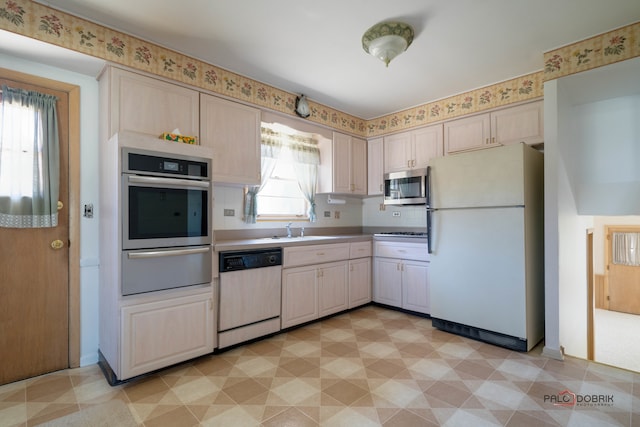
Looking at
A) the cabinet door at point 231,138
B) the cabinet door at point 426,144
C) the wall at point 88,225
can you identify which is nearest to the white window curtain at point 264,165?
the cabinet door at point 231,138

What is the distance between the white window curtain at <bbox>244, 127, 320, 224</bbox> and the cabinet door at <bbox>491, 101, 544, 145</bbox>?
6.88 feet

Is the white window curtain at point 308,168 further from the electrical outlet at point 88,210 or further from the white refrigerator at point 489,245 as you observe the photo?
the electrical outlet at point 88,210

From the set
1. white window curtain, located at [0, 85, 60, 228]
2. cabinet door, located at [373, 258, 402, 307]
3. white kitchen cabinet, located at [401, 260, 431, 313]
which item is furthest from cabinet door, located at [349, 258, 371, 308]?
white window curtain, located at [0, 85, 60, 228]

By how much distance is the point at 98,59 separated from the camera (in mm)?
2246

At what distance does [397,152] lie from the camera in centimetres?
413

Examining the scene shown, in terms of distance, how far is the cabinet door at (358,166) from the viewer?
14.0 feet

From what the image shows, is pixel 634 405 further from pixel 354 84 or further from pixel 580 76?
pixel 354 84

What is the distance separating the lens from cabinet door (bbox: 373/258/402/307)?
148 inches

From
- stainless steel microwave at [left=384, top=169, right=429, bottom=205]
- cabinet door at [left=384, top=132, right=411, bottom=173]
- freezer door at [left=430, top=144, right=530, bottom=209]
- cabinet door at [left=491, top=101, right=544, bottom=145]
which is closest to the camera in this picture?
freezer door at [left=430, top=144, right=530, bottom=209]

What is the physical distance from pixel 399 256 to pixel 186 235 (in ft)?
8.02

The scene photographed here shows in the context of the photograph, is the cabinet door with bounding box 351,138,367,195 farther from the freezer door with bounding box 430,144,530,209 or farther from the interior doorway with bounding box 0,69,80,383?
the interior doorway with bounding box 0,69,80,383

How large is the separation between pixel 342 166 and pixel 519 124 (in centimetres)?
201

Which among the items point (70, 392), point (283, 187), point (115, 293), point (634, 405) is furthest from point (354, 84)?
point (70, 392)

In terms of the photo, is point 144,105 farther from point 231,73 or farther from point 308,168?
point 308,168
